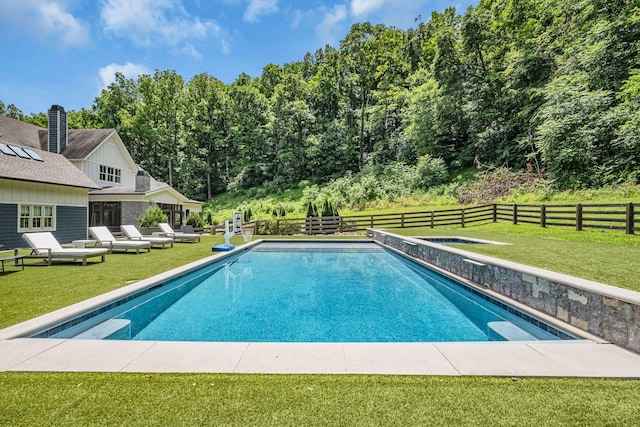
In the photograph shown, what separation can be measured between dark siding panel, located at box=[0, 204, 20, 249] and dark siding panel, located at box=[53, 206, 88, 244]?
5.61 feet

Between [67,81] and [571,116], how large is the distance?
128ft

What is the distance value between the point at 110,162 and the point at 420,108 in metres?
27.2

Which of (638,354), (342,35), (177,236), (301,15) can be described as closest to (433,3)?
(342,35)

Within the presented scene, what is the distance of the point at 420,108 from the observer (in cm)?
3103

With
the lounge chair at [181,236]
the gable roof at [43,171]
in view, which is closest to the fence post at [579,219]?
the lounge chair at [181,236]

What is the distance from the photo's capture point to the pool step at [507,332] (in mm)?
4098

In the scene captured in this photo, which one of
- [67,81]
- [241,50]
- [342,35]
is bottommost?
[67,81]

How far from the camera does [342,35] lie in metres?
41.9

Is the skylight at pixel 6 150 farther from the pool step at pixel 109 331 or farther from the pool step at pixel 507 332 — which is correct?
the pool step at pixel 507 332

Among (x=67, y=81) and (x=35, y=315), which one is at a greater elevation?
(x=67, y=81)

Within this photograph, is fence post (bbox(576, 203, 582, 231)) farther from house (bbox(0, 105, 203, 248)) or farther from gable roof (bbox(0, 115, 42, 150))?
gable roof (bbox(0, 115, 42, 150))

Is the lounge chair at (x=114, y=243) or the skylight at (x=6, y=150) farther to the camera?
the skylight at (x=6, y=150)

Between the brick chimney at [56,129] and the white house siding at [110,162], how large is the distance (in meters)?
1.94

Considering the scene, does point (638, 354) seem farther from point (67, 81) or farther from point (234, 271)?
point (67, 81)
